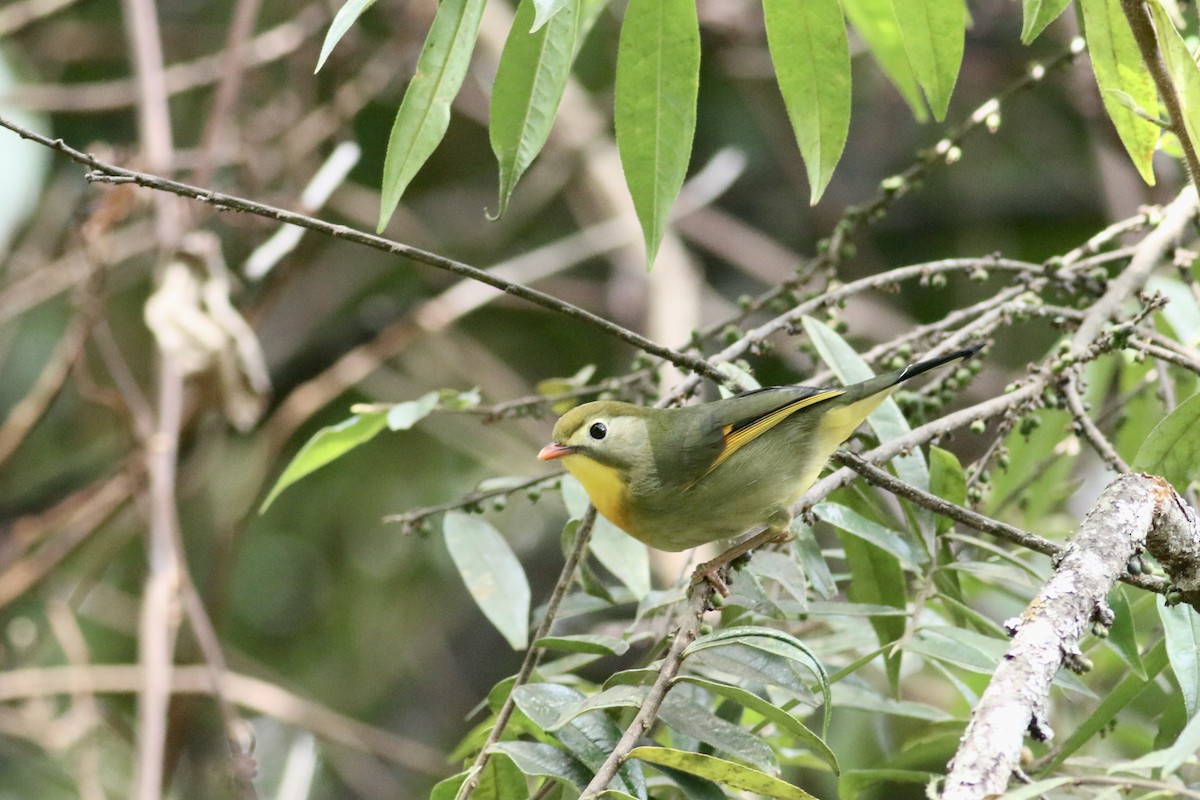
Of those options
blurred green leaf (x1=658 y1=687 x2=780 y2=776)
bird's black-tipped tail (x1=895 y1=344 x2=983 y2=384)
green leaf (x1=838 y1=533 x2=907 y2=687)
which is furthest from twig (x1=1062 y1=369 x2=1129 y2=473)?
blurred green leaf (x1=658 y1=687 x2=780 y2=776)

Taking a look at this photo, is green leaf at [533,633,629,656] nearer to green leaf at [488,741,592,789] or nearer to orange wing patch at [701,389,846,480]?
green leaf at [488,741,592,789]

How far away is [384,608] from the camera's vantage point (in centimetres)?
701

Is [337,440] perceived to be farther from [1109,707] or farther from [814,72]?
[1109,707]

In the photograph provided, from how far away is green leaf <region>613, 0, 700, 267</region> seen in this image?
7.31 ft

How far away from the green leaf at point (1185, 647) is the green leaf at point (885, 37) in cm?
118

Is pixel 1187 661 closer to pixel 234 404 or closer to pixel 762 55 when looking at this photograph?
pixel 234 404

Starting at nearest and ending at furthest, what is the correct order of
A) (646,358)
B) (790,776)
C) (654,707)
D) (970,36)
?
(654,707)
(646,358)
(790,776)
(970,36)

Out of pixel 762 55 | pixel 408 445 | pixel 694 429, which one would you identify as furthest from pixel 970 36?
pixel 694 429

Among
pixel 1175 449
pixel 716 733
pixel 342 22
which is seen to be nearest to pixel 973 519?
pixel 1175 449

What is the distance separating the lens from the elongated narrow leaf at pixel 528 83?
220cm

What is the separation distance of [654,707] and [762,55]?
5891 mm

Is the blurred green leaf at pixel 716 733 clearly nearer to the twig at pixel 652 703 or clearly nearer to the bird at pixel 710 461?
the twig at pixel 652 703

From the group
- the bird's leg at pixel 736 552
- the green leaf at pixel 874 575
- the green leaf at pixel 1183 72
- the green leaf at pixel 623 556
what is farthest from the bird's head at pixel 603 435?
the green leaf at pixel 1183 72

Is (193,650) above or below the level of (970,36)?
below
